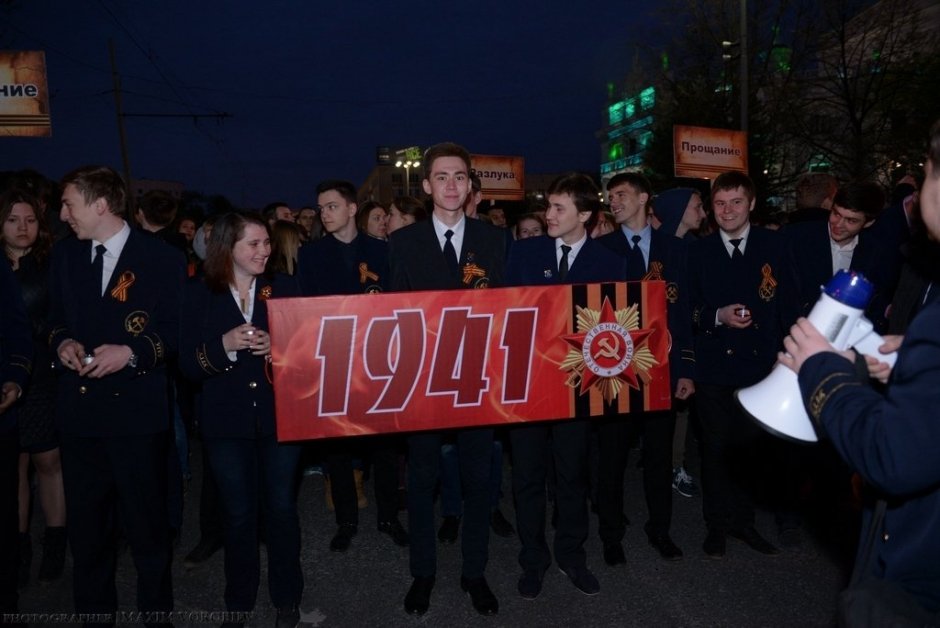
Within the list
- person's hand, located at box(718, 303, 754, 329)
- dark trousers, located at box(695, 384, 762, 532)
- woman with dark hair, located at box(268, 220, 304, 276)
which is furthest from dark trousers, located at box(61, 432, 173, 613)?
person's hand, located at box(718, 303, 754, 329)

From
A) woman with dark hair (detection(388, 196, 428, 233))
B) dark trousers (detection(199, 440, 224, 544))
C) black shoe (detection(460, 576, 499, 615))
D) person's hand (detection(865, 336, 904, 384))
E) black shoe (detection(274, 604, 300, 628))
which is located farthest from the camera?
woman with dark hair (detection(388, 196, 428, 233))

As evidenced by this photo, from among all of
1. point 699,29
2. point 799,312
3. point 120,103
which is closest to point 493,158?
point 699,29

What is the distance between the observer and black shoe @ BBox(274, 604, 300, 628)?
3.66 meters

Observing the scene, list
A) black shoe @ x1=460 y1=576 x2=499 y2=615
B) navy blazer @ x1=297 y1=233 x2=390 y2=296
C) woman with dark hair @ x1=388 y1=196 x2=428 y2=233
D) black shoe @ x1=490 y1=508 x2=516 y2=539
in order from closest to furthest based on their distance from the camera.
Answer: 1. black shoe @ x1=460 y1=576 x2=499 y2=615
2. black shoe @ x1=490 y1=508 x2=516 y2=539
3. navy blazer @ x1=297 y1=233 x2=390 y2=296
4. woman with dark hair @ x1=388 y1=196 x2=428 y2=233

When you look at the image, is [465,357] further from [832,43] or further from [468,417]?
[832,43]

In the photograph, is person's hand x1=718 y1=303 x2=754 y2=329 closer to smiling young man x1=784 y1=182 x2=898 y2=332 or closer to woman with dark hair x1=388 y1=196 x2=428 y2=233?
smiling young man x1=784 y1=182 x2=898 y2=332

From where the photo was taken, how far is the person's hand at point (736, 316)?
4.37m

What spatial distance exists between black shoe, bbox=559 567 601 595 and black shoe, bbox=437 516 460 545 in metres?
1.08

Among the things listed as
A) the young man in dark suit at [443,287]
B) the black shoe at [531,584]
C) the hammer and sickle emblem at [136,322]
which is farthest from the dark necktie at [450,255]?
the black shoe at [531,584]

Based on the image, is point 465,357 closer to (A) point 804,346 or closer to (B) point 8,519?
(A) point 804,346

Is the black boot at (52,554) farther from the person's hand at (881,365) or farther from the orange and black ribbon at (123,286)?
the person's hand at (881,365)

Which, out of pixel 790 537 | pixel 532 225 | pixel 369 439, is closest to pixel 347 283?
pixel 369 439

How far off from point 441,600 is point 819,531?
293 centimetres

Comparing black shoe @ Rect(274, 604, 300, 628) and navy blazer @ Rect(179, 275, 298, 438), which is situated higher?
navy blazer @ Rect(179, 275, 298, 438)
